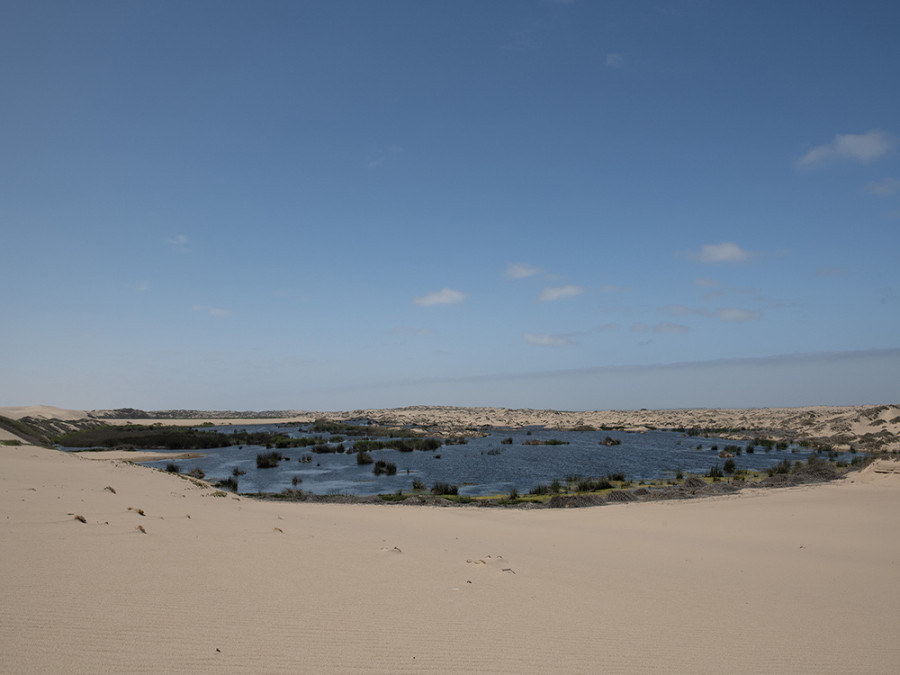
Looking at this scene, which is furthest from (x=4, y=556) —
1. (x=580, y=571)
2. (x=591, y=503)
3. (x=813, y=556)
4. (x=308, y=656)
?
(x=591, y=503)

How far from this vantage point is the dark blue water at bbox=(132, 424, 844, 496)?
28.4 m

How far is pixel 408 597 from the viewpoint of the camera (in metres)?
6.44

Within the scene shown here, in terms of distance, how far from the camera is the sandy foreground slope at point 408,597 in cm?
450

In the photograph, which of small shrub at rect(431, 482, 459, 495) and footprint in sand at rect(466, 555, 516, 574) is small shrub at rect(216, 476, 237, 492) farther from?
footprint in sand at rect(466, 555, 516, 574)

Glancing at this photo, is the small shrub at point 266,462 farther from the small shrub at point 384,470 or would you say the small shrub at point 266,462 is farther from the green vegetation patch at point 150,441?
the green vegetation patch at point 150,441

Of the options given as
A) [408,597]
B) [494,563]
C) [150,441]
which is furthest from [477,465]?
[150,441]

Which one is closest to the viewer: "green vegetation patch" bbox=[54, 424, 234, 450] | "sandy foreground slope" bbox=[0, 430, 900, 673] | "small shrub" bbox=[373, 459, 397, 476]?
"sandy foreground slope" bbox=[0, 430, 900, 673]

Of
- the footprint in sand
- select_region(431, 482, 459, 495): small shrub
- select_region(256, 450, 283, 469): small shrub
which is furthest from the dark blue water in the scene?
the footprint in sand

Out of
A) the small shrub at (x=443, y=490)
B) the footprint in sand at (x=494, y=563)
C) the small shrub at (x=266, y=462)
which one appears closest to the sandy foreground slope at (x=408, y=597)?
the footprint in sand at (x=494, y=563)

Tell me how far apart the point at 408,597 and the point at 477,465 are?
31.3 meters

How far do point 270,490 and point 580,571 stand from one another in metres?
21.0

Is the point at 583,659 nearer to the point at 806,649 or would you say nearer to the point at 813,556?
the point at 806,649

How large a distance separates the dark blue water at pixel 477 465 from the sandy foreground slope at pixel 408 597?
14.6 meters

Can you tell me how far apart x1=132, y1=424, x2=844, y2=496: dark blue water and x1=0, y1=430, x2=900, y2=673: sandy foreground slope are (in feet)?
47.8
